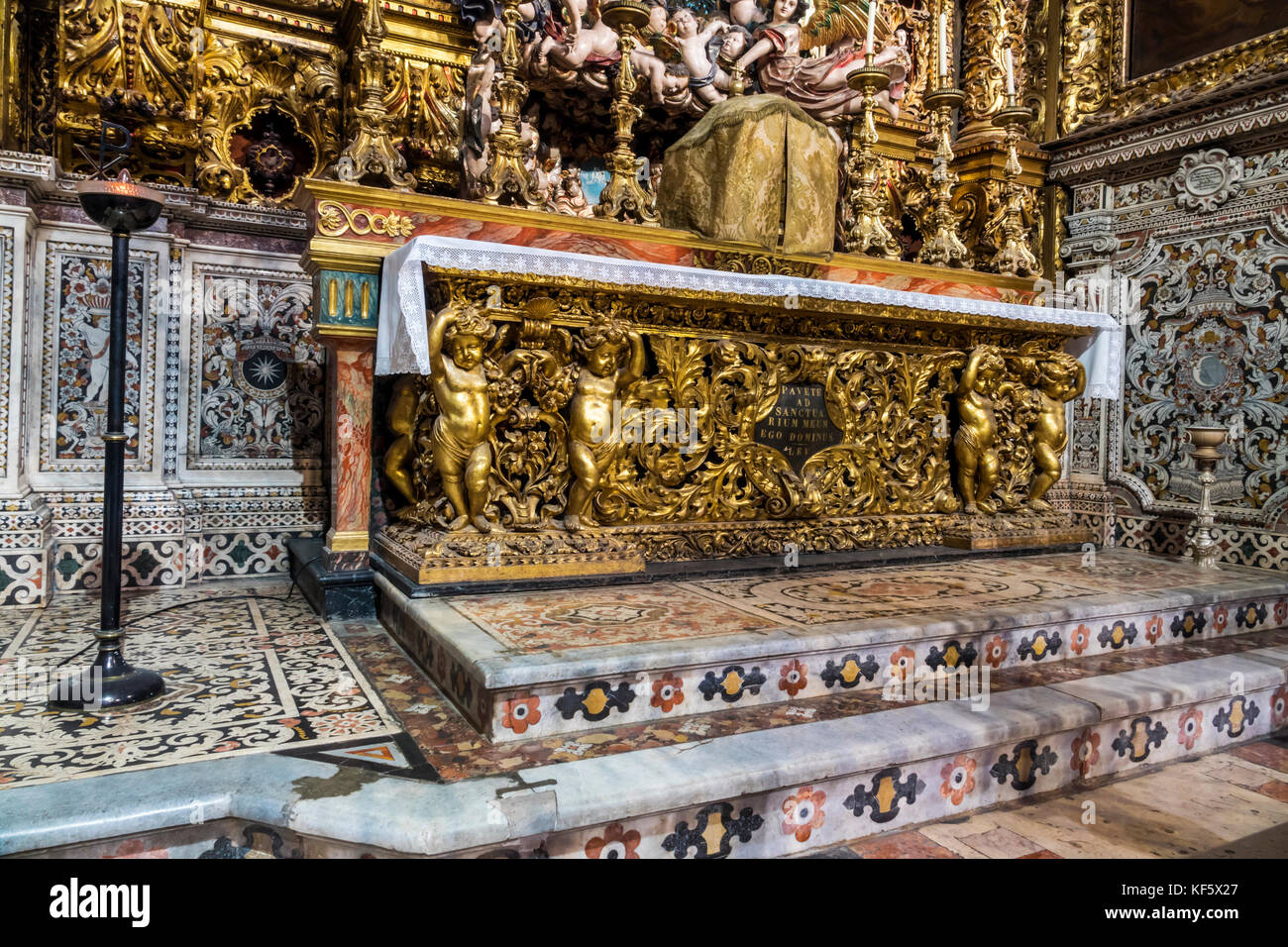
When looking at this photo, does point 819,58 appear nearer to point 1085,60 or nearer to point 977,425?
point 1085,60

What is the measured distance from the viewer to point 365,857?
6.57 feet

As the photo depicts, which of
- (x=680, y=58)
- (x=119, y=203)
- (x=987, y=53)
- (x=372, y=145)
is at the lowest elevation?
(x=119, y=203)

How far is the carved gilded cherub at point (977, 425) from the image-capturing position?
5438 millimetres

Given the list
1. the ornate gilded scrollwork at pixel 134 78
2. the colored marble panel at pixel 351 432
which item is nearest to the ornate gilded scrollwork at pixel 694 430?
the colored marble panel at pixel 351 432

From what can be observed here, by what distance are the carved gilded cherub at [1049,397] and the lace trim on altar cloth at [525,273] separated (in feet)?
3.55

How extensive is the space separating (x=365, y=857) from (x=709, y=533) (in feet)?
9.40

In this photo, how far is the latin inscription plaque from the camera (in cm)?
487

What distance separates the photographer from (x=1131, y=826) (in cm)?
265

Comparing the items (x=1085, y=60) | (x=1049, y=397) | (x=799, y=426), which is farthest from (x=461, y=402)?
(x=1085, y=60)

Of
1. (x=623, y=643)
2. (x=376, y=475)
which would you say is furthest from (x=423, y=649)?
(x=376, y=475)

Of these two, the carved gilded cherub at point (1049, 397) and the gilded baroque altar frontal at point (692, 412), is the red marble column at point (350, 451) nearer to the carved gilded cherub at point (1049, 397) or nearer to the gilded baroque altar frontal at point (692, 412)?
the gilded baroque altar frontal at point (692, 412)

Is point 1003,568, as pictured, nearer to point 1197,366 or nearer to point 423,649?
point 1197,366

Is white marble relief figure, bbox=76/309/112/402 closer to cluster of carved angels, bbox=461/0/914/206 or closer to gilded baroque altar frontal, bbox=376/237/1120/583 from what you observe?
gilded baroque altar frontal, bbox=376/237/1120/583

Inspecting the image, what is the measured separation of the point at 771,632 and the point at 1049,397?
3.63 meters
